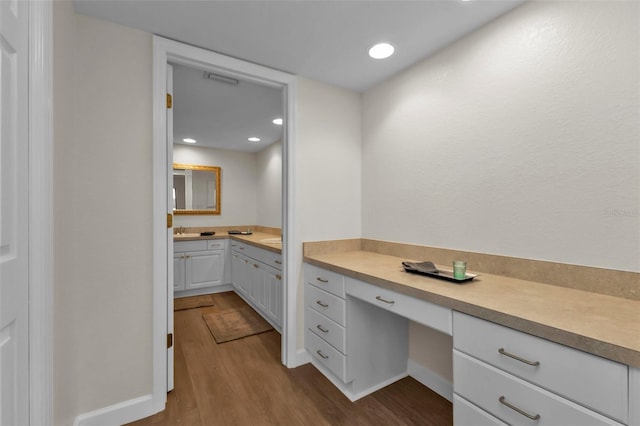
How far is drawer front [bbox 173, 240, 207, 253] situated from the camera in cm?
373

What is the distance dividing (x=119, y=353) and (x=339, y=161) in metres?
1.96

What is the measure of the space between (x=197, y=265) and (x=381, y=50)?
3.44 metres

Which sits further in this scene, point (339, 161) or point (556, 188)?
point (339, 161)

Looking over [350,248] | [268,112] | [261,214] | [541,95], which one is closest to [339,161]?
[350,248]

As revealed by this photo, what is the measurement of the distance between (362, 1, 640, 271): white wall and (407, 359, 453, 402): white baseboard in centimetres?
87

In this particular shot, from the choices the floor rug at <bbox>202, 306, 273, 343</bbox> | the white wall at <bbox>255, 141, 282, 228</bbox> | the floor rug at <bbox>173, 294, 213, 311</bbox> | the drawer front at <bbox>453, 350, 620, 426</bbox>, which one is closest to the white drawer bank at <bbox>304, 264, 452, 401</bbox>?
the drawer front at <bbox>453, 350, 620, 426</bbox>

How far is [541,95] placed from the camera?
1355mm

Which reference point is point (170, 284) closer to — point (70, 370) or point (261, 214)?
point (70, 370)

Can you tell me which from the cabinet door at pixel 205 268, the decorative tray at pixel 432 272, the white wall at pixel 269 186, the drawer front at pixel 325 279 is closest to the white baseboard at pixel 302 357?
the drawer front at pixel 325 279

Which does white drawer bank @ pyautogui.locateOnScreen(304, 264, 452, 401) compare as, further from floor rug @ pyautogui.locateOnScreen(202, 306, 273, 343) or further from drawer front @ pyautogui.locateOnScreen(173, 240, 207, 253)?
drawer front @ pyautogui.locateOnScreen(173, 240, 207, 253)

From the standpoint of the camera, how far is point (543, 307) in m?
1.01

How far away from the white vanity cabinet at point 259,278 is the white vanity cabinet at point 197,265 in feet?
0.67

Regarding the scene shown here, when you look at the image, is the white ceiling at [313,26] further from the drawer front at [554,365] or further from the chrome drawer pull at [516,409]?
the chrome drawer pull at [516,409]

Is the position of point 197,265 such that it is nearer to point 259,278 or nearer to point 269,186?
point 259,278
